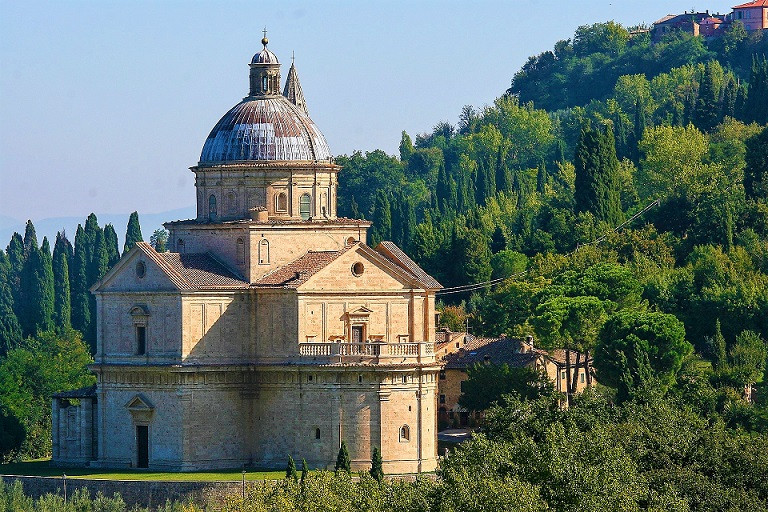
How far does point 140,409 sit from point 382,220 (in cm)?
4607

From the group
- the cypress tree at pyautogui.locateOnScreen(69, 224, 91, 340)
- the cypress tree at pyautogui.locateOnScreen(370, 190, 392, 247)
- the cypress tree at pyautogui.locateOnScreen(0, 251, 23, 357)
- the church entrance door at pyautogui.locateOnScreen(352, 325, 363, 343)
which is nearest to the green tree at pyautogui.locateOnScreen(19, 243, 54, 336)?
the cypress tree at pyautogui.locateOnScreen(0, 251, 23, 357)

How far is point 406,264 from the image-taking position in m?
87.7

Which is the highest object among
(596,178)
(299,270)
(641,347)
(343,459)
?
(596,178)

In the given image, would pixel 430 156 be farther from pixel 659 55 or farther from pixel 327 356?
pixel 327 356

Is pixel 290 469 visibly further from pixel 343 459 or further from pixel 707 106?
pixel 707 106

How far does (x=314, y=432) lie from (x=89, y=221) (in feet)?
163

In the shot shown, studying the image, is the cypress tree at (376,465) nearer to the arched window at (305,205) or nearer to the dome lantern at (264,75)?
the arched window at (305,205)

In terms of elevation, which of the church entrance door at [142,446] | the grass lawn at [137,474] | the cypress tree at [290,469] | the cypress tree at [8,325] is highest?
the cypress tree at [8,325]

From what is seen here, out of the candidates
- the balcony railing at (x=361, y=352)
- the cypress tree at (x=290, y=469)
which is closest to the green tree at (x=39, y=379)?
the balcony railing at (x=361, y=352)

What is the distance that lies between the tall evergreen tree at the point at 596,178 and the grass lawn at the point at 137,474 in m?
39.0

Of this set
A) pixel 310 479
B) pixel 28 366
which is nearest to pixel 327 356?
pixel 310 479

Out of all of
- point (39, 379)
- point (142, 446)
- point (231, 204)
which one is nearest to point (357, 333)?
point (231, 204)

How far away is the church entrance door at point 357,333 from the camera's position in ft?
268

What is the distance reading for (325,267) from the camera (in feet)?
265
